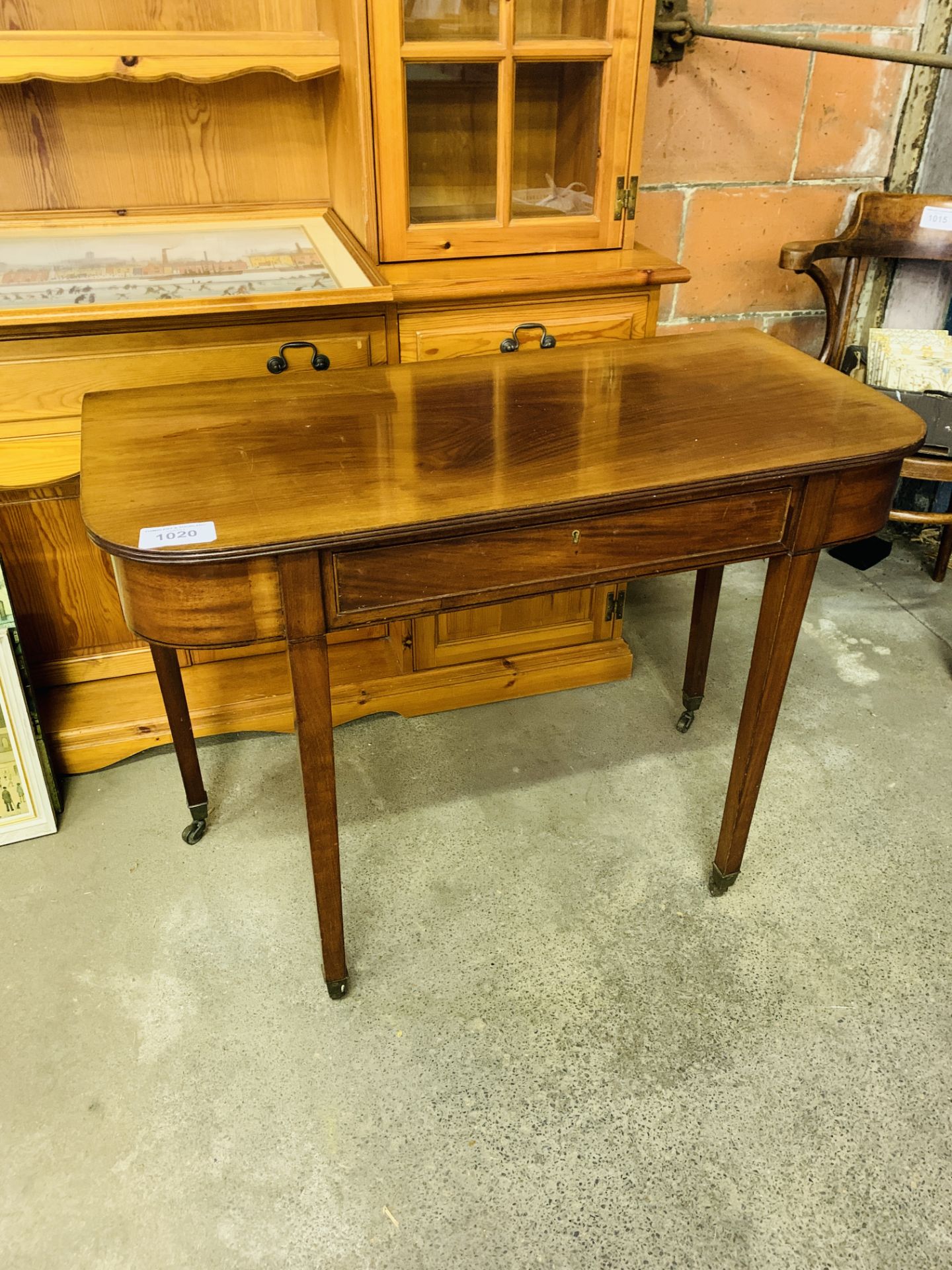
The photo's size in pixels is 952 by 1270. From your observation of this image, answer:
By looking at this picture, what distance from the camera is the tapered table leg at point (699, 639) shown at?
1.99m

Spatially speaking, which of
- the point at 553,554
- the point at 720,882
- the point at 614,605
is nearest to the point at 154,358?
the point at 553,554

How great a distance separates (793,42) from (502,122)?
796 mm

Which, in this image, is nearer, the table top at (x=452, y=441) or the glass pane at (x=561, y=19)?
the table top at (x=452, y=441)

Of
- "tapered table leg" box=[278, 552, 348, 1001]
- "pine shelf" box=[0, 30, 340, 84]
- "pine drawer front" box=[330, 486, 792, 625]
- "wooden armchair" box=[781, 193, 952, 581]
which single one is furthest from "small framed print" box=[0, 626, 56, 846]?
"wooden armchair" box=[781, 193, 952, 581]

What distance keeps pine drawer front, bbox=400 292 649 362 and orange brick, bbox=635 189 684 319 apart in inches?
18.6

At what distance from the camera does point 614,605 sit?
2.19m

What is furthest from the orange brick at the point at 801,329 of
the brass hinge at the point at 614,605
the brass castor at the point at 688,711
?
the brass castor at the point at 688,711

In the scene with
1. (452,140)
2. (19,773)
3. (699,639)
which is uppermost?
(452,140)

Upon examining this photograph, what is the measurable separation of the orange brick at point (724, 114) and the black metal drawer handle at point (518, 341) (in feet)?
2.55

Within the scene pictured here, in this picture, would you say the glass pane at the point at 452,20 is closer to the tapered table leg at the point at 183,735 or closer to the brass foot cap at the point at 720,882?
the tapered table leg at the point at 183,735

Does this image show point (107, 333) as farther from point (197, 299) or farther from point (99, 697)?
point (99, 697)

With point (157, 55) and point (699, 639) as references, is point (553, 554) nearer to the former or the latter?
point (699, 639)

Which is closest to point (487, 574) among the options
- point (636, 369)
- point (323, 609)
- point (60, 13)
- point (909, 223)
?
point (323, 609)

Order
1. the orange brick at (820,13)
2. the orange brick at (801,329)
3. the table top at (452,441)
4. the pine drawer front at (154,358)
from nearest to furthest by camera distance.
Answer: the table top at (452,441) → the pine drawer front at (154,358) → the orange brick at (820,13) → the orange brick at (801,329)
